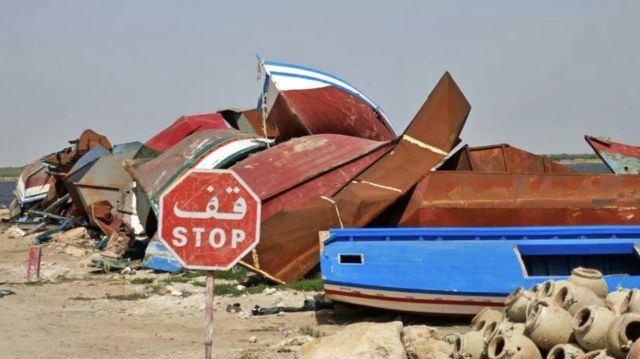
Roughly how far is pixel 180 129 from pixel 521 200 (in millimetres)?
13149

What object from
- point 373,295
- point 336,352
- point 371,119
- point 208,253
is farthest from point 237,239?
point 371,119

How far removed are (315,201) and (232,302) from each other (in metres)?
2.29

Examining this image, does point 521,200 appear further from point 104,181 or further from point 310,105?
point 104,181

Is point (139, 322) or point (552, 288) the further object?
point (139, 322)

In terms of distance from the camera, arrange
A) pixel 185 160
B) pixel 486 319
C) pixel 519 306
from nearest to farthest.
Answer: pixel 519 306, pixel 486 319, pixel 185 160

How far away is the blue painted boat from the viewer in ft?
32.6

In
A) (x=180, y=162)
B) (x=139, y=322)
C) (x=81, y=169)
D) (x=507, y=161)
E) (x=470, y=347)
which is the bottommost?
(x=139, y=322)

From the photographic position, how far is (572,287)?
275 inches

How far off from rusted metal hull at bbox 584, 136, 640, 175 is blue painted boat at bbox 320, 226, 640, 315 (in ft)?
21.5

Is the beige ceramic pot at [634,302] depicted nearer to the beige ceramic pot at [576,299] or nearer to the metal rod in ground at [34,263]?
the beige ceramic pot at [576,299]

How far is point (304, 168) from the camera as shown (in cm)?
1404

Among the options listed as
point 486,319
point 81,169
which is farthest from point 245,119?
point 486,319

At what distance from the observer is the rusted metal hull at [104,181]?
2381cm

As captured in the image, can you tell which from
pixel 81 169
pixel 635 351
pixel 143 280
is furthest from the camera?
pixel 81 169
